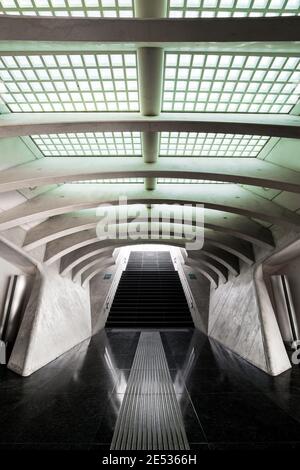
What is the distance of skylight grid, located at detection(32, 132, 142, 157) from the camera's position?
6004 mm

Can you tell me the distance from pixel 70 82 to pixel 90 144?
6.22ft

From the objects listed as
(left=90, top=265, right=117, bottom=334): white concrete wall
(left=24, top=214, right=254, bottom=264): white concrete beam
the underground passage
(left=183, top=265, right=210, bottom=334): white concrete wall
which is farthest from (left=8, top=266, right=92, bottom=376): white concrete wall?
(left=183, top=265, right=210, bottom=334): white concrete wall

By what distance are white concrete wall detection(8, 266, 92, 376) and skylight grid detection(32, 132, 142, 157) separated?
5.23m

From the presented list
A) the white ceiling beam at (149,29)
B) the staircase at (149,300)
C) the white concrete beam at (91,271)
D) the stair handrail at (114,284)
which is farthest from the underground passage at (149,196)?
the stair handrail at (114,284)

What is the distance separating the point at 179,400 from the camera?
5.81 metres

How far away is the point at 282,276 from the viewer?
1041 centimetres

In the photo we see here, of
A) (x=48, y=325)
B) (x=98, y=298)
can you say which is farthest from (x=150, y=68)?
(x=98, y=298)

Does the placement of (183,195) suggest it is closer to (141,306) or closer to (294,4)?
(294,4)

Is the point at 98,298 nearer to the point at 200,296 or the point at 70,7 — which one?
the point at 200,296

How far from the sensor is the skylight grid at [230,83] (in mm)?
4062

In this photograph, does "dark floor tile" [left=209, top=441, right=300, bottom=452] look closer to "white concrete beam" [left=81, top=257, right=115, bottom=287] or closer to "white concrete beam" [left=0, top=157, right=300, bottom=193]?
"white concrete beam" [left=0, top=157, right=300, bottom=193]

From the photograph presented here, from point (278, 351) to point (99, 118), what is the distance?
831 centimetres

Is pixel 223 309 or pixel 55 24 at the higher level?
pixel 55 24
